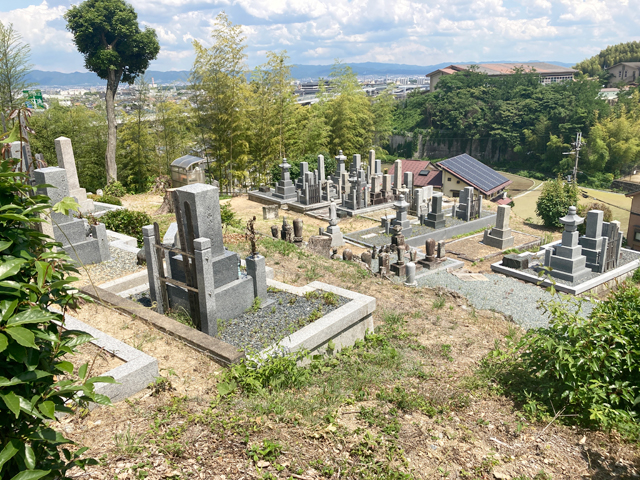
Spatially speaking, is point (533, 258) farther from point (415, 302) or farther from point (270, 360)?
point (270, 360)

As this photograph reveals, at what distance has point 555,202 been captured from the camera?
21.3 metres

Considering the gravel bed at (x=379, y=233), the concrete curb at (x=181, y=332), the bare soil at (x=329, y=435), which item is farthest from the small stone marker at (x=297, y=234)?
the bare soil at (x=329, y=435)

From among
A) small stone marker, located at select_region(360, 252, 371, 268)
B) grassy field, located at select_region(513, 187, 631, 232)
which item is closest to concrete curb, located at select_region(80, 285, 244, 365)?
small stone marker, located at select_region(360, 252, 371, 268)

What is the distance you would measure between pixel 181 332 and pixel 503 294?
29.0 feet

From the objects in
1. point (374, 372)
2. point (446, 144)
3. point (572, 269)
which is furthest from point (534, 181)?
point (374, 372)

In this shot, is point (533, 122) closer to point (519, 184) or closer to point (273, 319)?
point (519, 184)

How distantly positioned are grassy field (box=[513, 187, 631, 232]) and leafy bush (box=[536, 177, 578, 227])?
672cm

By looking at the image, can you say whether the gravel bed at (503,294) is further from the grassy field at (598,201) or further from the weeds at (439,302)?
the grassy field at (598,201)

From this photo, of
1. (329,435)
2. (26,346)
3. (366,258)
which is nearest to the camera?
(26,346)

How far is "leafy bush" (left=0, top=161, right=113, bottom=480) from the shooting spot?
1.80 m

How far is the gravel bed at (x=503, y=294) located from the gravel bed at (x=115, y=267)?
23.3 feet

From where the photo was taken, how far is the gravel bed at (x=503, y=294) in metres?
10.4

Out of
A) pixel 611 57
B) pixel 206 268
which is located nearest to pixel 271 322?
pixel 206 268

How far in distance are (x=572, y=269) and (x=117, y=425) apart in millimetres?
12902
